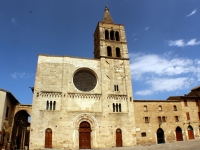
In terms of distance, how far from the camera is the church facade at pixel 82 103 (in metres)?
25.5

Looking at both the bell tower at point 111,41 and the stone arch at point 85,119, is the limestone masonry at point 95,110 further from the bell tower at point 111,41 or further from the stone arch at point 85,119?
the bell tower at point 111,41

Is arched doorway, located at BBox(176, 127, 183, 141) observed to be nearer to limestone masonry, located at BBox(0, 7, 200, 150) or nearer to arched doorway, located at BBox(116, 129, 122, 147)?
limestone masonry, located at BBox(0, 7, 200, 150)

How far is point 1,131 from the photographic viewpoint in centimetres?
2284

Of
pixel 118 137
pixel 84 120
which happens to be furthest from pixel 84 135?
pixel 118 137

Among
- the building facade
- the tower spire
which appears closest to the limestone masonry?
the building facade

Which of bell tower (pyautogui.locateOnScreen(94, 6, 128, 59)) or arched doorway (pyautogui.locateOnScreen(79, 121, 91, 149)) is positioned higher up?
bell tower (pyautogui.locateOnScreen(94, 6, 128, 59))

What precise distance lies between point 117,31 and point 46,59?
47.6ft

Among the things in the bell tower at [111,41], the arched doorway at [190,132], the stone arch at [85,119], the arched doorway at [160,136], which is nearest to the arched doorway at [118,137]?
the stone arch at [85,119]

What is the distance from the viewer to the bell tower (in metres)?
32.9

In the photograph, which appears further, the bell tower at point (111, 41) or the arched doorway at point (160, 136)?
the bell tower at point (111, 41)

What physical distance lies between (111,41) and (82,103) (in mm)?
12822

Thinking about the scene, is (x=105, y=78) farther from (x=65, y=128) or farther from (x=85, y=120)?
(x=65, y=128)

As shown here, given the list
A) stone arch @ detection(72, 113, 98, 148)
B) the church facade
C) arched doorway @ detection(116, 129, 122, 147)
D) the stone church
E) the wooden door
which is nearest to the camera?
the church facade

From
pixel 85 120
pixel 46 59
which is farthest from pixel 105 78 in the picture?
pixel 46 59
